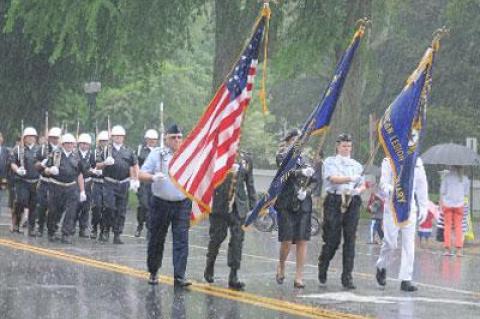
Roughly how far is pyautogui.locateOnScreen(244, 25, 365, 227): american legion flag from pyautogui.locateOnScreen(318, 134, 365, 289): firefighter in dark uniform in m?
0.51

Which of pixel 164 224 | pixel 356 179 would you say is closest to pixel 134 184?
pixel 164 224

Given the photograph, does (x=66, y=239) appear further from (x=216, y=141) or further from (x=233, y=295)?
(x=233, y=295)

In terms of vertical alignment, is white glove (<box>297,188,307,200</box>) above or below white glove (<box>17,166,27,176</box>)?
below

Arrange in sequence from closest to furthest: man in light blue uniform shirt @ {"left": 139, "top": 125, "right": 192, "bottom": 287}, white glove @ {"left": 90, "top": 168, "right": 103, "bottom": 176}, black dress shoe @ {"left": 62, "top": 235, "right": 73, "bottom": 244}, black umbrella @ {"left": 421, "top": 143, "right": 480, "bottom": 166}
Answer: man in light blue uniform shirt @ {"left": 139, "top": 125, "right": 192, "bottom": 287} → black dress shoe @ {"left": 62, "top": 235, "right": 73, "bottom": 244} → white glove @ {"left": 90, "top": 168, "right": 103, "bottom": 176} → black umbrella @ {"left": 421, "top": 143, "right": 480, "bottom": 166}

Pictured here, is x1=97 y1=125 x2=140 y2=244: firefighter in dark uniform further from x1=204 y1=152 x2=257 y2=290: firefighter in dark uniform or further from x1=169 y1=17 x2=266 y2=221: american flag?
x1=169 y1=17 x2=266 y2=221: american flag

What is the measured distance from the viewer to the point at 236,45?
30.4 metres

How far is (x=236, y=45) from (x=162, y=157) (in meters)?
17.2

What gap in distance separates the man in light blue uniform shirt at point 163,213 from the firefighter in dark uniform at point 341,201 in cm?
172

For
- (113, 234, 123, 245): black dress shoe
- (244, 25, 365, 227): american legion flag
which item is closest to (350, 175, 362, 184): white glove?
(244, 25, 365, 227): american legion flag

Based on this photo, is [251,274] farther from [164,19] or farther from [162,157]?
[164,19]

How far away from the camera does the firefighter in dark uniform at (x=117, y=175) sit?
66.1 feet

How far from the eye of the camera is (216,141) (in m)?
13.0

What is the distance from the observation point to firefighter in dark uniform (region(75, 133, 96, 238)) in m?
20.8

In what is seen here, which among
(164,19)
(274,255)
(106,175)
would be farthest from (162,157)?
(164,19)
